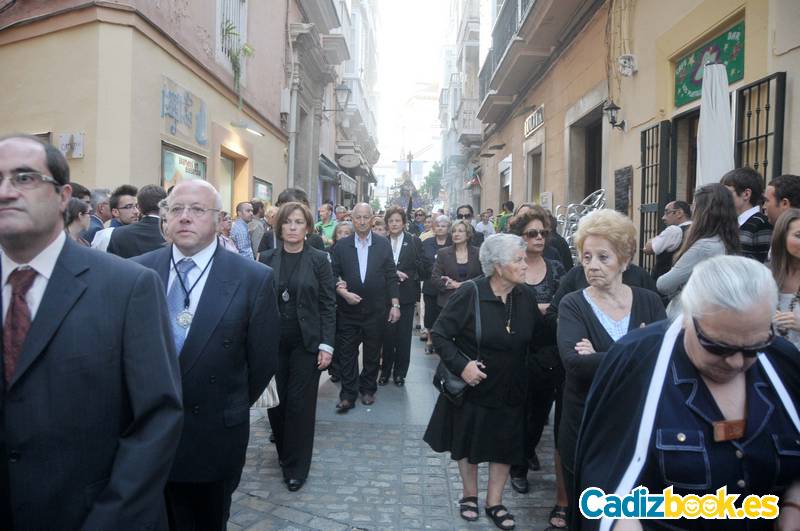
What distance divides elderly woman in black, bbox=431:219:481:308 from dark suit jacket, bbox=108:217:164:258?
3554 mm

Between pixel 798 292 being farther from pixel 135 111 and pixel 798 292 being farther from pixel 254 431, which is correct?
pixel 135 111

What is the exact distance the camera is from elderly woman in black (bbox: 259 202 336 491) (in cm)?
460

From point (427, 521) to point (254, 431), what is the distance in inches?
90.9

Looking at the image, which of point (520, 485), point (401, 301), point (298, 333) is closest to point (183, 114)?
point (401, 301)

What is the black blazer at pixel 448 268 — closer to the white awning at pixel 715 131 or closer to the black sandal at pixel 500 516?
the white awning at pixel 715 131

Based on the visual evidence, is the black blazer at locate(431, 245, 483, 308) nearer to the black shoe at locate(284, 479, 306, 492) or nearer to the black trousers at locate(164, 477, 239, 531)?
the black shoe at locate(284, 479, 306, 492)

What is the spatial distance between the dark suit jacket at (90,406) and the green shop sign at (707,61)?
641cm

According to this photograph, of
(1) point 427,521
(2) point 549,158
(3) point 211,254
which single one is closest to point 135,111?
(3) point 211,254

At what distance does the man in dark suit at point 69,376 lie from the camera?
1831mm

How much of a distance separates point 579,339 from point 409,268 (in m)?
4.93

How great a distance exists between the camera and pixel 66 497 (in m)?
1.86

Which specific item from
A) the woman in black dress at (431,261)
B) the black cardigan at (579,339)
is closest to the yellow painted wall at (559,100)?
the woman in black dress at (431,261)

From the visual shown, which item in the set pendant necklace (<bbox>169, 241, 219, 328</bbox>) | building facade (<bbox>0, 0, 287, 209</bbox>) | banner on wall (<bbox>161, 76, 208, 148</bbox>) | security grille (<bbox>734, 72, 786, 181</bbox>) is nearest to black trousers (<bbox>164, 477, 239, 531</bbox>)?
pendant necklace (<bbox>169, 241, 219, 328</bbox>)

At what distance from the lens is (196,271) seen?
10.2ft
